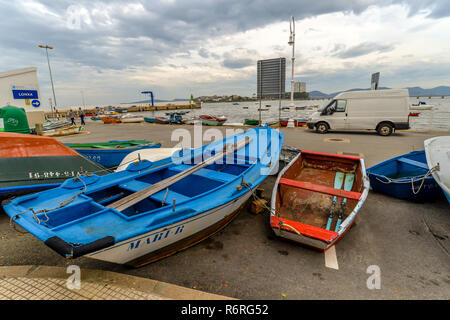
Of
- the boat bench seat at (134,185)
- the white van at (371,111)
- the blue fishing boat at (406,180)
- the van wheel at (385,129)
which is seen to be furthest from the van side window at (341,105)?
the boat bench seat at (134,185)

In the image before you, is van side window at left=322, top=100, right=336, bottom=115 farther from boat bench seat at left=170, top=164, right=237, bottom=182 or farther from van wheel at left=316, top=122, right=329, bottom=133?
boat bench seat at left=170, top=164, right=237, bottom=182

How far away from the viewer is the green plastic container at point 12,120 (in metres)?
8.07

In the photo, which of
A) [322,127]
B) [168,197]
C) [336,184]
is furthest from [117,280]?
[322,127]

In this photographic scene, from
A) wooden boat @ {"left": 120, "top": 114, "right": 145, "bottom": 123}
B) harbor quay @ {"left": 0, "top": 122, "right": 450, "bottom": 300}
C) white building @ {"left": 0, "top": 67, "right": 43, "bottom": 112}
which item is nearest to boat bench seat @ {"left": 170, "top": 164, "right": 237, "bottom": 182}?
harbor quay @ {"left": 0, "top": 122, "right": 450, "bottom": 300}

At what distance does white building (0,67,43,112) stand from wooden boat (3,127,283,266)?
1507cm

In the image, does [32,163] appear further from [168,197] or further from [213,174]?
[213,174]

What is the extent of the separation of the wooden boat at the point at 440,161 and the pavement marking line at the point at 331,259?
2589 millimetres

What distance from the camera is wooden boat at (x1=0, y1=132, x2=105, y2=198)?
4.84m

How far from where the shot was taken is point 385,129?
45.9 ft

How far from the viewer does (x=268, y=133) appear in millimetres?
8453

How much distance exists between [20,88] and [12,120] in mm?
8301
